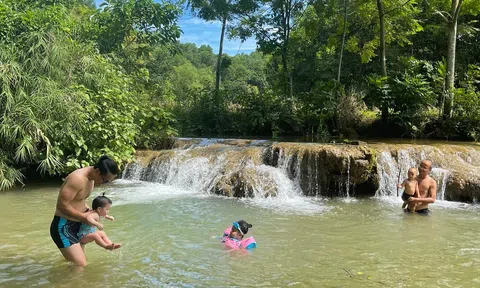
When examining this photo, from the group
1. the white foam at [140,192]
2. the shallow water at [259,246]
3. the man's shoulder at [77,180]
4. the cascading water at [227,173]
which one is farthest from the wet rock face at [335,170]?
the man's shoulder at [77,180]

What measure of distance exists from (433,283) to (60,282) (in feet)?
13.0

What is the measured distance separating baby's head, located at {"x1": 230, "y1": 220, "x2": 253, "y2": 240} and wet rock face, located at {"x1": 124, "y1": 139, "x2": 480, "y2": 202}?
4118 mm

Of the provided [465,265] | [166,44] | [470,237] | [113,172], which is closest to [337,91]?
[166,44]

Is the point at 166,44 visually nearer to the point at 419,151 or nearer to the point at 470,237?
the point at 419,151

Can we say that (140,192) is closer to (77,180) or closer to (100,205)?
(100,205)

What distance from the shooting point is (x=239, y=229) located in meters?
5.62

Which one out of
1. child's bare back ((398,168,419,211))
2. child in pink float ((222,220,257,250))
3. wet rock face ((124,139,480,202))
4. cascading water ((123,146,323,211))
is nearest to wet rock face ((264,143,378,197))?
wet rock face ((124,139,480,202))

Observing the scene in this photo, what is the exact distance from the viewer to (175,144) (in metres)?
14.3

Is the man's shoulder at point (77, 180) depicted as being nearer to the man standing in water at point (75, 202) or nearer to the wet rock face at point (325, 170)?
the man standing in water at point (75, 202)

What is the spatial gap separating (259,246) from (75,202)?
2.67 meters

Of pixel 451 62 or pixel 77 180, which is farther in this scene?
pixel 451 62

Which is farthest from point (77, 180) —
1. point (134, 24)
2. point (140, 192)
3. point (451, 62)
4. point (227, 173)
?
point (134, 24)

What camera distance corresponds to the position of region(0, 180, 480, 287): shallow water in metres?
4.68

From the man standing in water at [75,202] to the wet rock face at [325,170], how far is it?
221 inches
